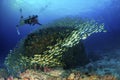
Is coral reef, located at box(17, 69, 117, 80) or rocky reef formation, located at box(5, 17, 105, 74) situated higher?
rocky reef formation, located at box(5, 17, 105, 74)

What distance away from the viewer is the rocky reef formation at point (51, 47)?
818 centimetres

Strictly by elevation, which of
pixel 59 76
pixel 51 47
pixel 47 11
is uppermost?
pixel 47 11

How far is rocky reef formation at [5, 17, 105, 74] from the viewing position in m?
8.18

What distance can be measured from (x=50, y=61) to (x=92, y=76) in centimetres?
191

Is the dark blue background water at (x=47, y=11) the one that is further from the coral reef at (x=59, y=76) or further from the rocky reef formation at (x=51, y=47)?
the coral reef at (x=59, y=76)

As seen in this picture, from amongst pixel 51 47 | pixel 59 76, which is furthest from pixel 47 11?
pixel 59 76

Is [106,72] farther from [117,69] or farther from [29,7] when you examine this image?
[29,7]

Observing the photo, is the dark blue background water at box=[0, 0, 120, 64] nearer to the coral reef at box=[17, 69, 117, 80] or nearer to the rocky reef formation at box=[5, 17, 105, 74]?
the rocky reef formation at box=[5, 17, 105, 74]

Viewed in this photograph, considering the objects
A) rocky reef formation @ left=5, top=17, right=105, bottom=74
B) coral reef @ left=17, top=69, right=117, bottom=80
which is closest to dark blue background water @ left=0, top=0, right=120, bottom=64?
rocky reef formation @ left=5, top=17, right=105, bottom=74

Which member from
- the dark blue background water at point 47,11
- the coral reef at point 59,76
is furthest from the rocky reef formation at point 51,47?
the dark blue background water at point 47,11

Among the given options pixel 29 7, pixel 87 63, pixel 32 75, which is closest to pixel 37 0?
pixel 29 7

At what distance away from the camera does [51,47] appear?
8.16m

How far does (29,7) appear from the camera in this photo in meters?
33.7

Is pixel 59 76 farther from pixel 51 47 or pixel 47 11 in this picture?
pixel 47 11
